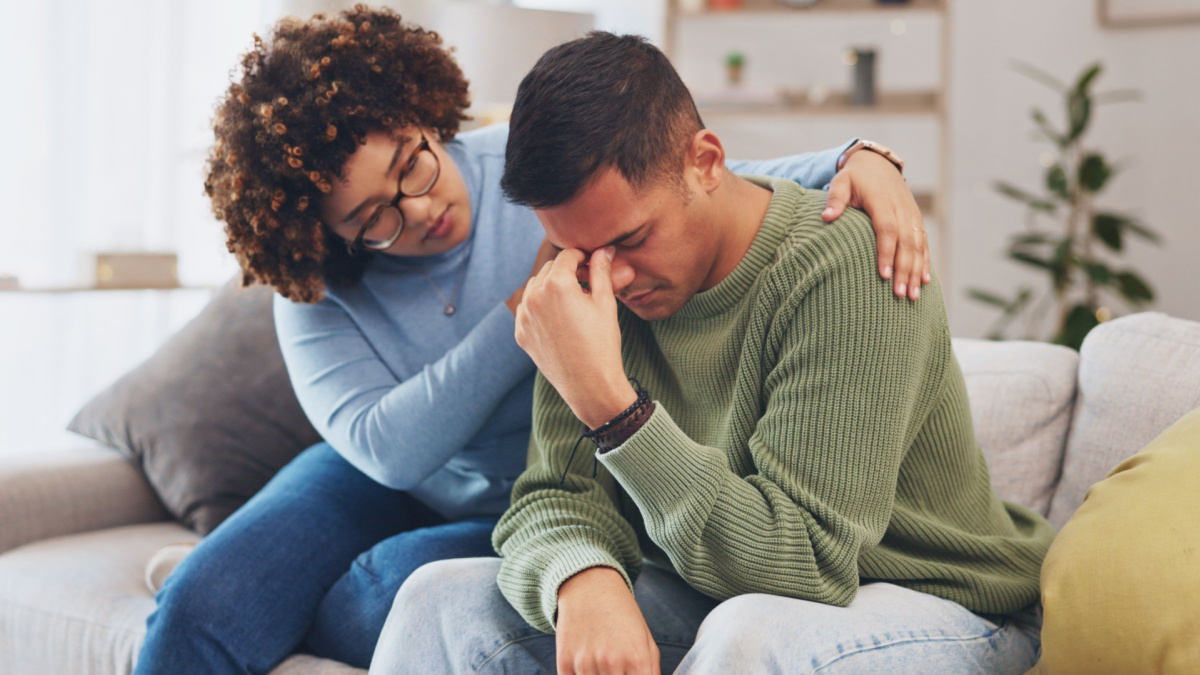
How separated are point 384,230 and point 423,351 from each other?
8.0 inches

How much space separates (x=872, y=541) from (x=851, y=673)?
156mm

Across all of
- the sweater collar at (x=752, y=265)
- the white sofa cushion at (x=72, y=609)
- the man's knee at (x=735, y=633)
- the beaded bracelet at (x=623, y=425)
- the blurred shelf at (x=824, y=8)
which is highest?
the blurred shelf at (x=824, y=8)

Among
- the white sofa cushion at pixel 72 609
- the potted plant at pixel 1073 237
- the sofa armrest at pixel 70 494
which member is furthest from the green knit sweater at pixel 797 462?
the potted plant at pixel 1073 237

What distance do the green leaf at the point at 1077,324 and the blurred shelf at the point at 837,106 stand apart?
0.82 meters

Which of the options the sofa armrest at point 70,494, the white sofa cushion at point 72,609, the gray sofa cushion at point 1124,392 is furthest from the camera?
the sofa armrest at point 70,494

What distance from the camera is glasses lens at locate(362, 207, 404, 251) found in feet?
4.14

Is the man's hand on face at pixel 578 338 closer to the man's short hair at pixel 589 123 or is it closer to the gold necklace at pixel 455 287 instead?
the man's short hair at pixel 589 123

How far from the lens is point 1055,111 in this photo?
351 cm

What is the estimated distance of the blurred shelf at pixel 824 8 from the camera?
3365 mm

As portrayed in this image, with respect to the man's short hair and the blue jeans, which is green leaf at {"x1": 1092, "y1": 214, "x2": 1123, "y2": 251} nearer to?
the blue jeans

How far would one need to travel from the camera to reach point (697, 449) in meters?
0.90

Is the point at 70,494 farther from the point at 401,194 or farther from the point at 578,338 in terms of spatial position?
the point at 578,338

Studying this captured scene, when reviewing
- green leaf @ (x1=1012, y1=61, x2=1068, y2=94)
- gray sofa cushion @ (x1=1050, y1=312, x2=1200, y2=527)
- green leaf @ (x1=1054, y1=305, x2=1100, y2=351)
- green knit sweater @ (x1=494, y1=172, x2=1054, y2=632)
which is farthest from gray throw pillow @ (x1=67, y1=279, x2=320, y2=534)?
green leaf @ (x1=1012, y1=61, x2=1068, y2=94)

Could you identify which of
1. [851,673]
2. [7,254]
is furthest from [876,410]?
[7,254]
